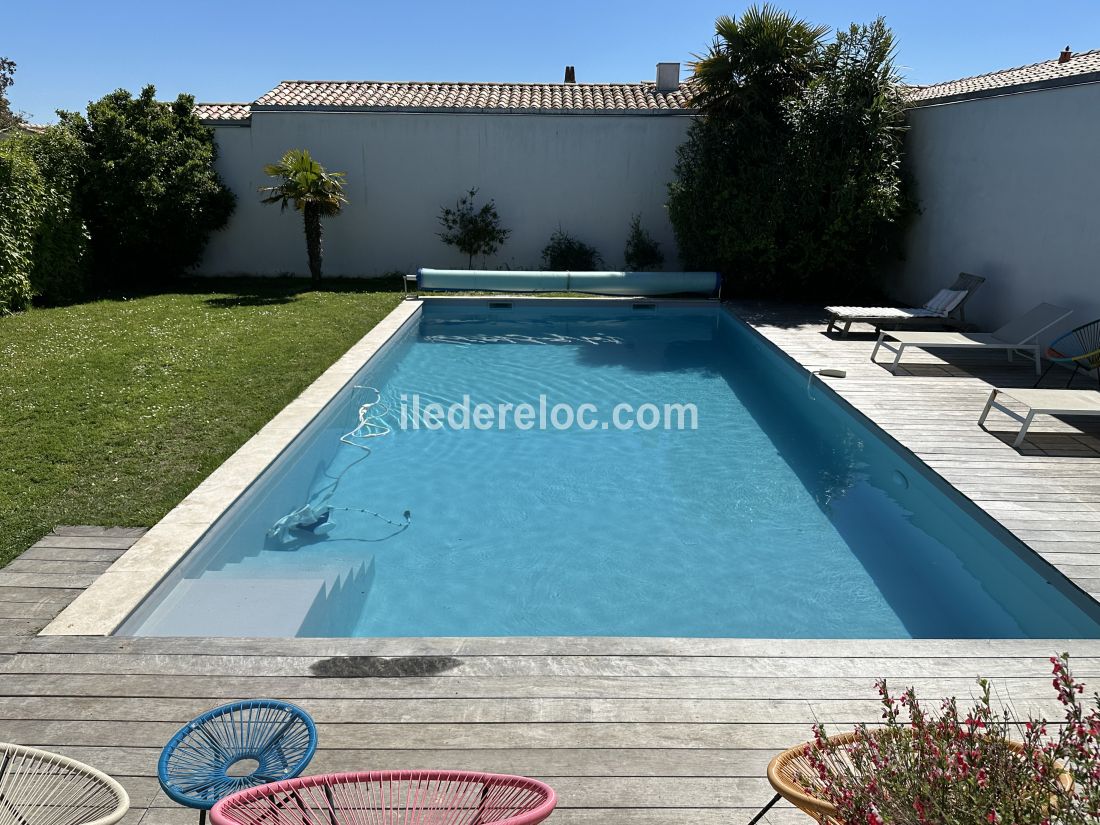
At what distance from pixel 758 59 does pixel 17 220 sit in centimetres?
1075

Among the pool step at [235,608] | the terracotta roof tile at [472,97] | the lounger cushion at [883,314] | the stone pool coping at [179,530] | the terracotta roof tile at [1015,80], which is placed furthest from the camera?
the terracotta roof tile at [472,97]

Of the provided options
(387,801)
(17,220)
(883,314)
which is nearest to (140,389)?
(17,220)

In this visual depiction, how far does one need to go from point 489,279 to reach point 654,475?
6.97 m

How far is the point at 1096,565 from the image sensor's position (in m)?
3.95

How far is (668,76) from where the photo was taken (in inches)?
591

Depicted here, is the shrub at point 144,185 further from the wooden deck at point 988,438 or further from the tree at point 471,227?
the wooden deck at point 988,438

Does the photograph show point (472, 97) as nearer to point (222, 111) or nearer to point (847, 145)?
point (222, 111)

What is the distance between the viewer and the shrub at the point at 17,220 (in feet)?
34.1

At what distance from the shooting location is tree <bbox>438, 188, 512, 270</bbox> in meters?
14.2

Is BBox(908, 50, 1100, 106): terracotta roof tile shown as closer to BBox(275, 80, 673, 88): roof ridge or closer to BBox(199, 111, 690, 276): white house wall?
BBox(199, 111, 690, 276): white house wall

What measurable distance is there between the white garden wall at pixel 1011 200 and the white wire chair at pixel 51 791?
896 centimetres

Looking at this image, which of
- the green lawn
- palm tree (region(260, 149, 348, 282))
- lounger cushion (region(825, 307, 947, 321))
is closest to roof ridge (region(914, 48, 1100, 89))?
lounger cushion (region(825, 307, 947, 321))

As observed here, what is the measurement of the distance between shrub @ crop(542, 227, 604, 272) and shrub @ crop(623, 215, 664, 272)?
1.95ft

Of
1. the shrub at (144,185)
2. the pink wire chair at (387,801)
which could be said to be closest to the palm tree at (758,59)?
the shrub at (144,185)
